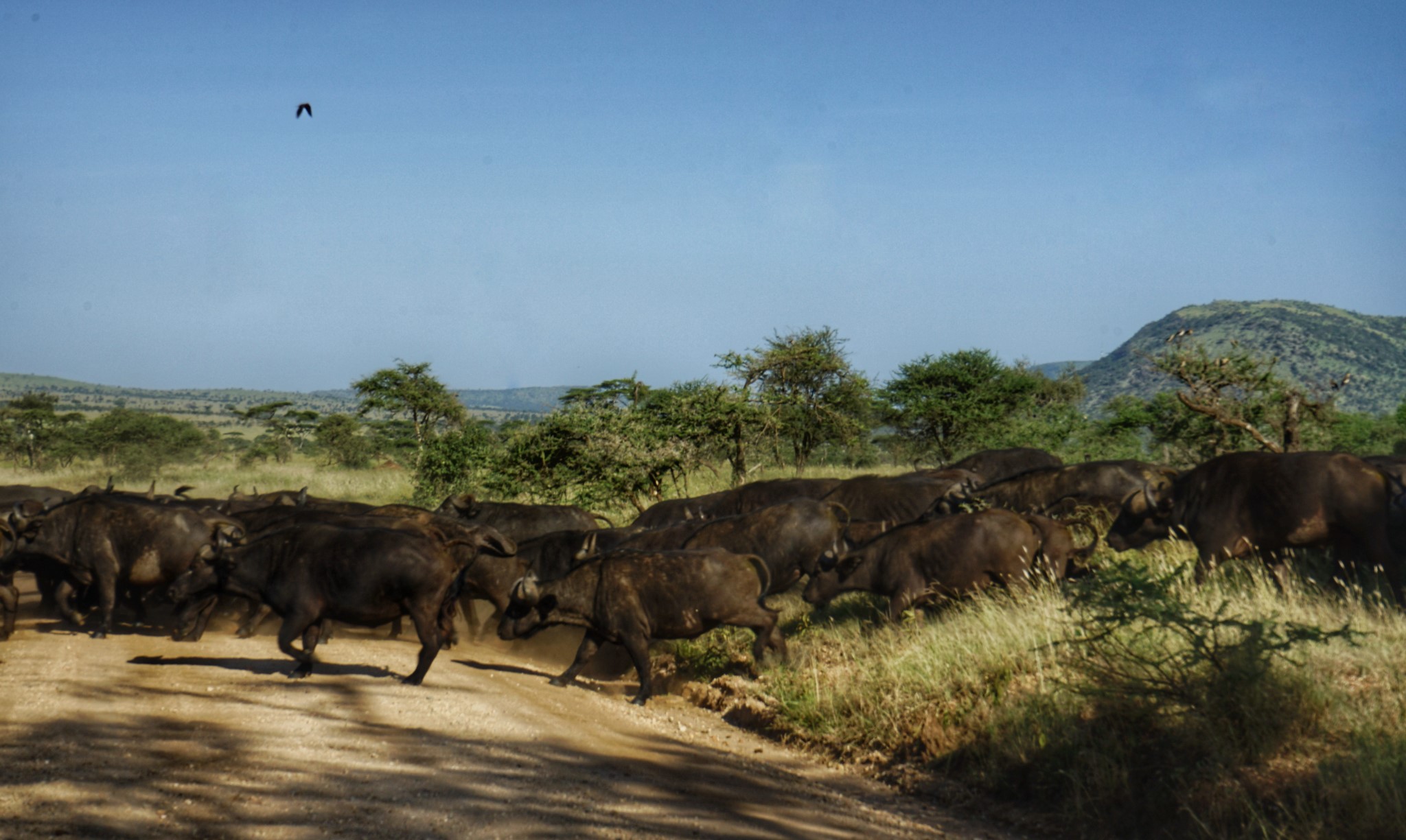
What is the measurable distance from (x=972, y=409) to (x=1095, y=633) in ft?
90.9

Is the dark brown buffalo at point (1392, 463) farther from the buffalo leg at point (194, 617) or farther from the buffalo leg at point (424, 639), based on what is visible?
the buffalo leg at point (194, 617)

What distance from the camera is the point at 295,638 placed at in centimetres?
877

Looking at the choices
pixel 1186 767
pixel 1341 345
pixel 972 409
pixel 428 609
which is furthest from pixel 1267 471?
pixel 1341 345

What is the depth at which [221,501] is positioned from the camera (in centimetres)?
1532

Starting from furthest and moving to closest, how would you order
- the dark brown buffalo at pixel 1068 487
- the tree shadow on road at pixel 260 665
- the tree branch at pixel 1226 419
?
1. the tree branch at pixel 1226 419
2. the dark brown buffalo at pixel 1068 487
3. the tree shadow on road at pixel 260 665

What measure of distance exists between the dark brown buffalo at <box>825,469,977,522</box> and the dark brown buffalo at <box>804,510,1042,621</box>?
11.4 ft

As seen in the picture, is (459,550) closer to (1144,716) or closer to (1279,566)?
(1144,716)

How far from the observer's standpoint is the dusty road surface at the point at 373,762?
5051 mm

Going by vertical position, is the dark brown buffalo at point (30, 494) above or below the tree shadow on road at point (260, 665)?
above

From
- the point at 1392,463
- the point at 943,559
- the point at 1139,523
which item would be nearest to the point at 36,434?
the point at 943,559

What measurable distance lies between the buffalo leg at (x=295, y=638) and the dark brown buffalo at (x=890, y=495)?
6.77 metres

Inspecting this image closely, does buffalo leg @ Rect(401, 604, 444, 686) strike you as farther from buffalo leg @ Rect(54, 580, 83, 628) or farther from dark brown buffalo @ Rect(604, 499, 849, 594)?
buffalo leg @ Rect(54, 580, 83, 628)

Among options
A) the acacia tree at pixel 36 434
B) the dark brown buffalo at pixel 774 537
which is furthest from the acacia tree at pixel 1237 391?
the acacia tree at pixel 36 434

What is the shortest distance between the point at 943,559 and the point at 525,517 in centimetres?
665
